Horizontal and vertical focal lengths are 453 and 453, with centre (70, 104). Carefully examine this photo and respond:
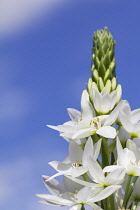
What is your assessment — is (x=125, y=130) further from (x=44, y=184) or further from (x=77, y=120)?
(x=44, y=184)

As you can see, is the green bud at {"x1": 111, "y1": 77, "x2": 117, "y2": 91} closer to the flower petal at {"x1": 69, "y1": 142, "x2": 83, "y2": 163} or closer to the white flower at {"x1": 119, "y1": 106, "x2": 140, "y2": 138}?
the white flower at {"x1": 119, "y1": 106, "x2": 140, "y2": 138}

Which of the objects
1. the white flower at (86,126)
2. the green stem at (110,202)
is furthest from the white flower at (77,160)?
the green stem at (110,202)

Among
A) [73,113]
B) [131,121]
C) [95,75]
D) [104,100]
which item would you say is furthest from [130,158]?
[95,75]

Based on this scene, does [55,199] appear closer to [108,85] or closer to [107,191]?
[107,191]

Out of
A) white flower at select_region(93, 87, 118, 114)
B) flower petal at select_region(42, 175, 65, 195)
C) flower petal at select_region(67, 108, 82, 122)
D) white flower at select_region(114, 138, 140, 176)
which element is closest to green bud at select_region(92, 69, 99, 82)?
white flower at select_region(93, 87, 118, 114)

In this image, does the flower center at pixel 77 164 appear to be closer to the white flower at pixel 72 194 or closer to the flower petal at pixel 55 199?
the white flower at pixel 72 194

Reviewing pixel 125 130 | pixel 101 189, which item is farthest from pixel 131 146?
pixel 101 189

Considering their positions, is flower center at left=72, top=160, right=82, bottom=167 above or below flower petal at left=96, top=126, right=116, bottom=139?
below
